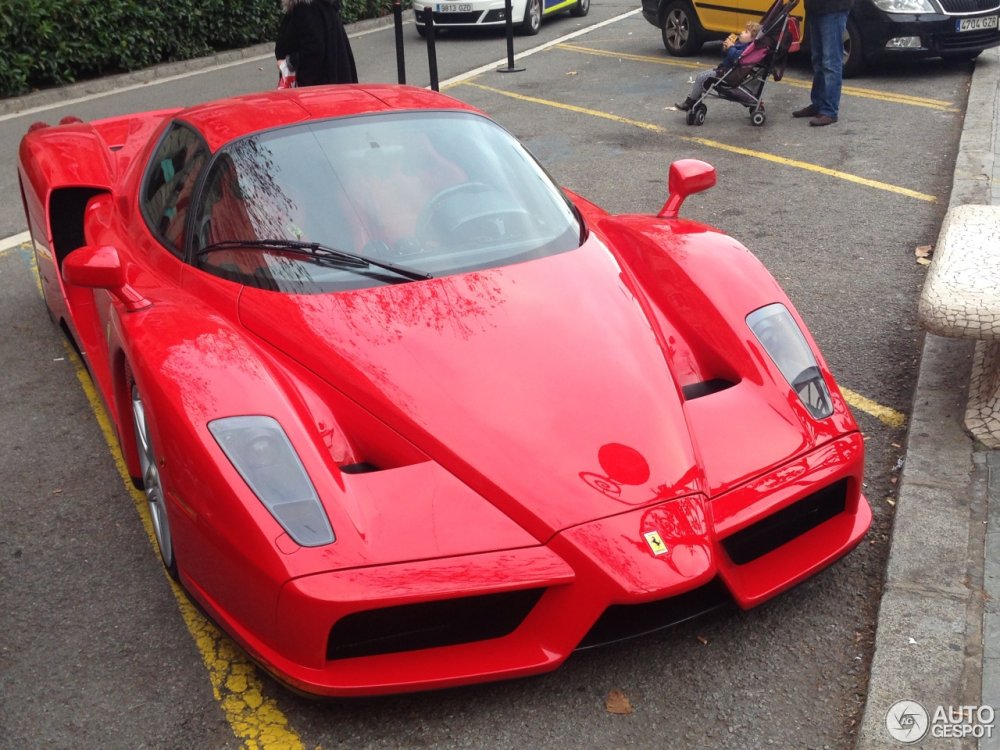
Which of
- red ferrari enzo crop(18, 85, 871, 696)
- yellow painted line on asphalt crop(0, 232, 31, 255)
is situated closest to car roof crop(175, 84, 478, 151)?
red ferrari enzo crop(18, 85, 871, 696)

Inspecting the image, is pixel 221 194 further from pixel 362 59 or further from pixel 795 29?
pixel 362 59

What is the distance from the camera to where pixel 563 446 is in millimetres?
2877

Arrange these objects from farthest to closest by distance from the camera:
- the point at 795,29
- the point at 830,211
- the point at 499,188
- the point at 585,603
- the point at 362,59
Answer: the point at 362,59 → the point at 795,29 → the point at 830,211 → the point at 499,188 → the point at 585,603

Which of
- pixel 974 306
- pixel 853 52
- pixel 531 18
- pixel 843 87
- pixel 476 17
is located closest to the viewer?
pixel 974 306

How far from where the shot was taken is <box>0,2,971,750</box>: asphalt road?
2.75m

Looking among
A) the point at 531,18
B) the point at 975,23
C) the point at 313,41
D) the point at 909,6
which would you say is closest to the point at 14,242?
the point at 313,41

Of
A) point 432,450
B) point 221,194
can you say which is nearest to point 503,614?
point 432,450

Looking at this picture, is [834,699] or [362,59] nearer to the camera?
[834,699]

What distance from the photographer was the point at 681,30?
1265cm

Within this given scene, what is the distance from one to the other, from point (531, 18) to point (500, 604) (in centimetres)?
1449

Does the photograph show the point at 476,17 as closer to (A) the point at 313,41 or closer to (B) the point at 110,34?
(B) the point at 110,34

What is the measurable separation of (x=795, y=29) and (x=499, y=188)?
21.3ft

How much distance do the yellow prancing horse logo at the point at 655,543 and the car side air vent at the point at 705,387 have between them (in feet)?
2.33

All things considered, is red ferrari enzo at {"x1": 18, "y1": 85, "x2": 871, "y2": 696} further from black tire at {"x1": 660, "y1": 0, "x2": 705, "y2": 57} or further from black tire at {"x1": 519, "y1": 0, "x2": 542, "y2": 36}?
black tire at {"x1": 519, "y1": 0, "x2": 542, "y2": 36}
